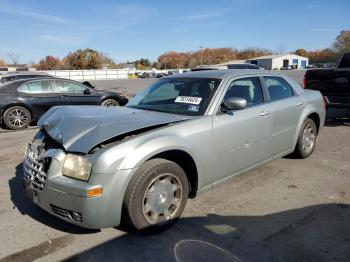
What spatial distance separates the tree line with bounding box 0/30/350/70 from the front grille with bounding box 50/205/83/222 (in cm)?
9890

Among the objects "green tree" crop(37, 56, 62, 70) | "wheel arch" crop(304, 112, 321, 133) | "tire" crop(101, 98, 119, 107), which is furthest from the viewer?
"green tree" crop(37, 56, 62, 70)

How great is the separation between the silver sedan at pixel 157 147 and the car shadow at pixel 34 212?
439mm

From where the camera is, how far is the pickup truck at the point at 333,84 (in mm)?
8555

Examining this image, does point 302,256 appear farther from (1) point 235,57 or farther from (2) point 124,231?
(1) point 235,57

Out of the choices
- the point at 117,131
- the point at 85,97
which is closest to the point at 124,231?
the point at 117,131

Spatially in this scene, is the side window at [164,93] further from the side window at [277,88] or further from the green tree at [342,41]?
the green tree at [342,41]

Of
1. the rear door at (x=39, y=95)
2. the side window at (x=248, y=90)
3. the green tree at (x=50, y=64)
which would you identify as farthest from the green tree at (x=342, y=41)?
the side window at (x=248, y=90)

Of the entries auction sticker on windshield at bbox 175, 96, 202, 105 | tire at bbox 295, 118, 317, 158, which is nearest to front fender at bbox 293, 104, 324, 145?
tire at bbox 295, 118, 317, 158

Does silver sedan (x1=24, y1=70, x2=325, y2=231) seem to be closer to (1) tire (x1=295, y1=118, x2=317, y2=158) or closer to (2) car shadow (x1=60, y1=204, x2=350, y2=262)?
(2) car shadow (x1=60, y1=204, x2=350, y2=262)

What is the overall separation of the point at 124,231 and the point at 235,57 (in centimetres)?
14196

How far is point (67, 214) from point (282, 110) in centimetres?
336

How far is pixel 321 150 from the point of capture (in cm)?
665

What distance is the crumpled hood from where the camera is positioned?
10.8 feet

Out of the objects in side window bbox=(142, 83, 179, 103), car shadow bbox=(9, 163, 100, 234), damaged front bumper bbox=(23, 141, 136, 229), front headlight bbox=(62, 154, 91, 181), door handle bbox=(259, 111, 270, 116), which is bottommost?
car shadow bbox=(9, 163, 100, 234)
